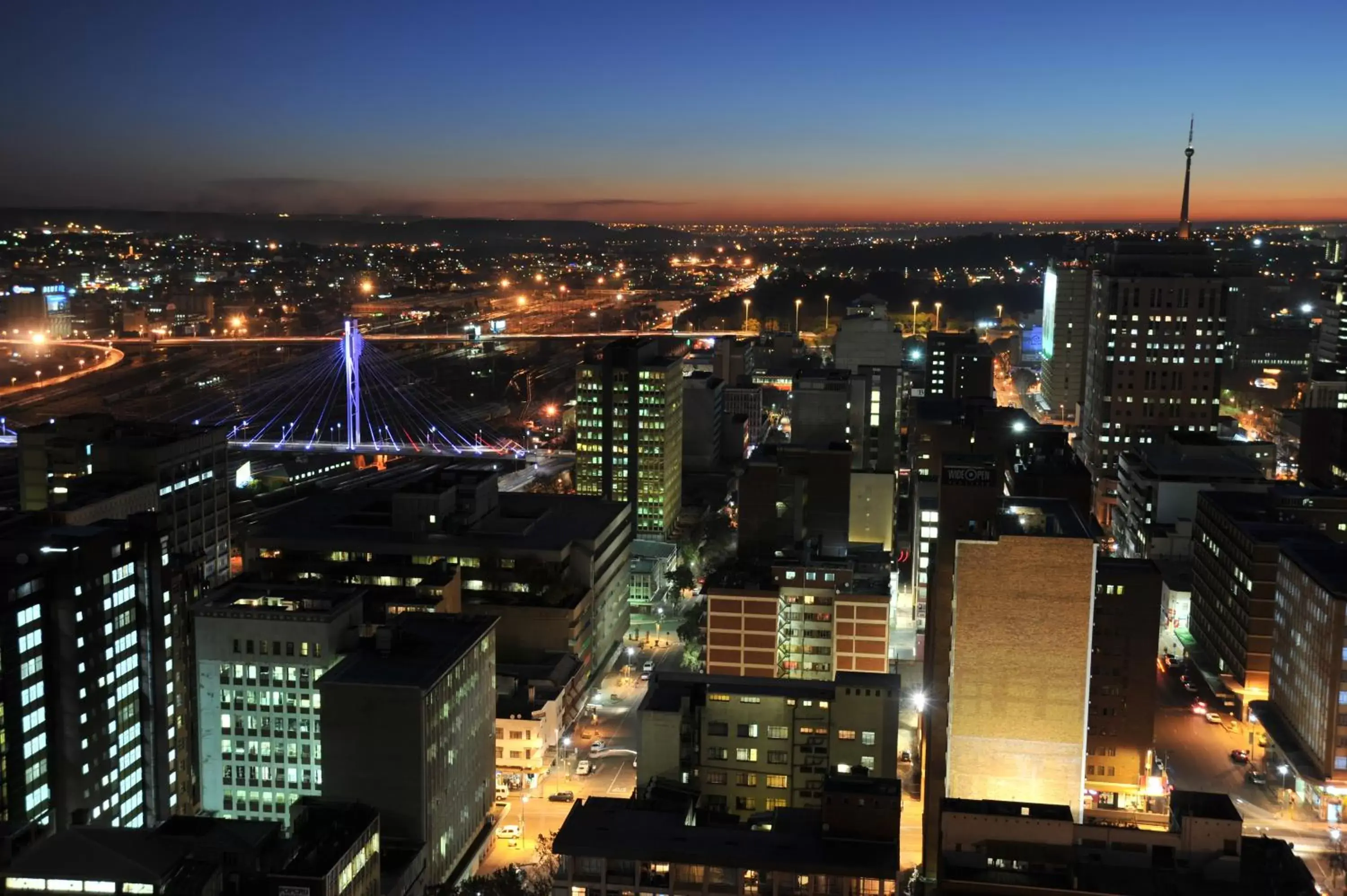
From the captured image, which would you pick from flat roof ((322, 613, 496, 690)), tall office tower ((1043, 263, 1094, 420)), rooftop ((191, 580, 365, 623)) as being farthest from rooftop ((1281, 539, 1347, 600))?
tall office tower ((1043, 263, 1094, 420))

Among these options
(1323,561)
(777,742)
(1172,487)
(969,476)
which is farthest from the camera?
(1172,487)

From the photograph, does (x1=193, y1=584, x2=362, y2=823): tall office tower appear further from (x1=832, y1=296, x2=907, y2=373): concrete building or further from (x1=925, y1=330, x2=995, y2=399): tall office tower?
(x1=832, y1=296, x2=907, y2=373): concrete building

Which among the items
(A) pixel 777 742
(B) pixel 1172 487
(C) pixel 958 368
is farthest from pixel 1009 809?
(C) pixel 958 368

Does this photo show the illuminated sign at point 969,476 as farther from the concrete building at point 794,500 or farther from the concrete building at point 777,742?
the concrete building at point 794,500

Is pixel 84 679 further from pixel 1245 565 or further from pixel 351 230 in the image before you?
pixel 351 230

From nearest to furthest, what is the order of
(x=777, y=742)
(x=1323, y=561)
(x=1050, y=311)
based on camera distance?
(x=777, y=742)
(x=1323, y=561)
(x=1050, y=311)
